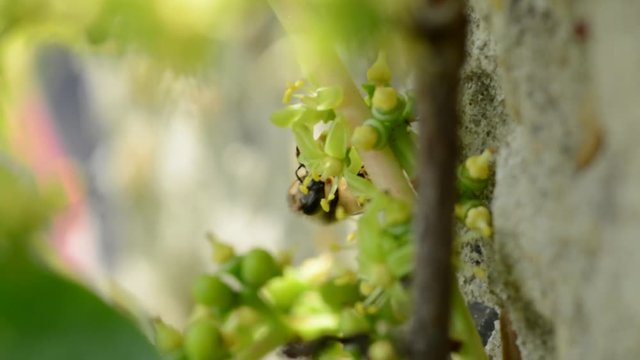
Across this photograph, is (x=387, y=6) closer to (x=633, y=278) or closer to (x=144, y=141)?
(x=633, y=278)

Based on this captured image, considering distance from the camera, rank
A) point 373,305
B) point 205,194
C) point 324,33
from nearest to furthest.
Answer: point 324,33 < point 373,305 < point 205,194

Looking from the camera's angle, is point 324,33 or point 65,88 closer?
point 324,33

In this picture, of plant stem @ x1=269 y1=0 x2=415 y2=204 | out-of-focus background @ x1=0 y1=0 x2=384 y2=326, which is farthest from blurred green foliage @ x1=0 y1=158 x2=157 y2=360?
out-of-focus background @ x1=0 y1=0 x2=384 y2=326

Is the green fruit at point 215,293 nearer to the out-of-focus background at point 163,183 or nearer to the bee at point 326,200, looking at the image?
the bee at point 326,200

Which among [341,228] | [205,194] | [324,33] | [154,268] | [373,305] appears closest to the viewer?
[324,33]

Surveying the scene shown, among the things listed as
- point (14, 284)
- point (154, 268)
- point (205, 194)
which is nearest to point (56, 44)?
point (14, 284)

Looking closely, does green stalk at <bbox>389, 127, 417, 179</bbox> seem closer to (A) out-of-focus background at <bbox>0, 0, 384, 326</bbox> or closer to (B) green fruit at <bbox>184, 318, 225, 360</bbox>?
(B) green fruit at <bbox>184, 318, 225, 360</bbox>

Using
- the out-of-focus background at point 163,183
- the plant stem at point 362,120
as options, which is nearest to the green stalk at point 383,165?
the plant stem at point 362,120
